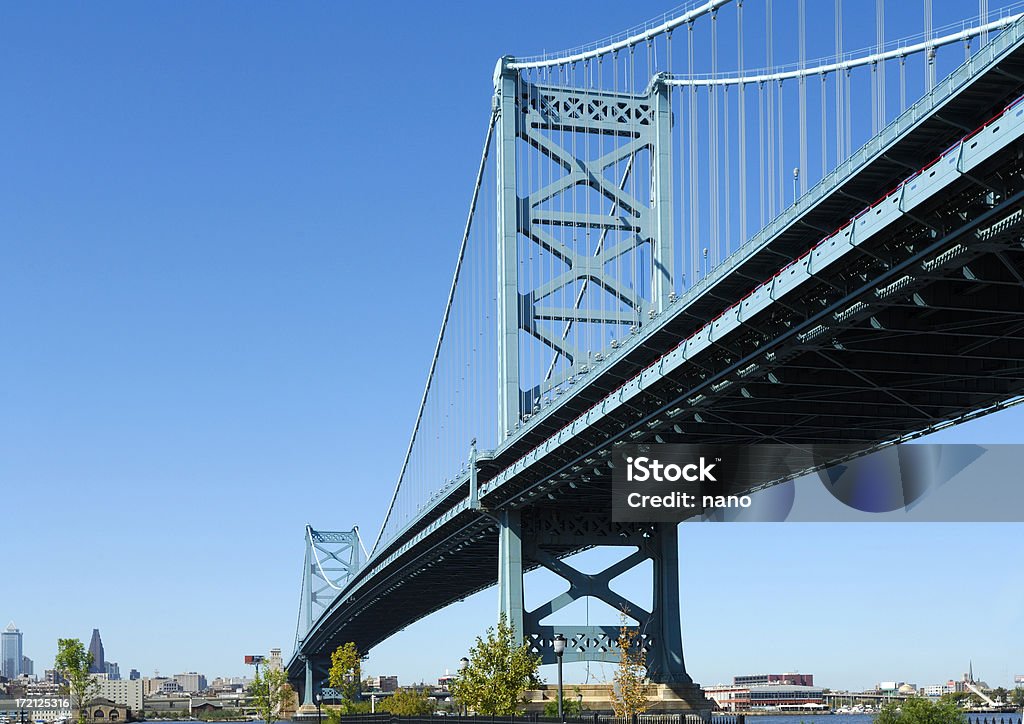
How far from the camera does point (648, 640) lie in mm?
52531

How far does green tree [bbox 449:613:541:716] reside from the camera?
157 feet

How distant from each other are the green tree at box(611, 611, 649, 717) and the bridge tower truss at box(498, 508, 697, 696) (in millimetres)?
437

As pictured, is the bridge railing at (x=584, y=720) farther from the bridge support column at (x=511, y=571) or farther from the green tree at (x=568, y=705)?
the bridge support column at (x=511, y=571)

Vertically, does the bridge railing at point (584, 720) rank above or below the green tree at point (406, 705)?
above

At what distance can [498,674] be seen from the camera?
47938 millimetres

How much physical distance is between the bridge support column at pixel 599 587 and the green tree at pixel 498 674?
2170mm

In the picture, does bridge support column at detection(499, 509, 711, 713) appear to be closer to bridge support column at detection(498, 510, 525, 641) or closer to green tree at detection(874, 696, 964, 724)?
bridge support column at detection(498, 510, 525, 641)

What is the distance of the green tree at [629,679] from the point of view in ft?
141

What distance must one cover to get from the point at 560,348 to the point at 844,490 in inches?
436

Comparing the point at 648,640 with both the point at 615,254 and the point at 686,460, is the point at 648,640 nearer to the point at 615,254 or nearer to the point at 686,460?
the point at 686,460

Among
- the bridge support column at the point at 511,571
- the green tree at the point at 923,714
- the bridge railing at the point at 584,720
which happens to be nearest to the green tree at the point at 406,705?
the green tree at the point at 923,714

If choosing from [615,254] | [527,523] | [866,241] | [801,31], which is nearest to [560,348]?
[615,254]

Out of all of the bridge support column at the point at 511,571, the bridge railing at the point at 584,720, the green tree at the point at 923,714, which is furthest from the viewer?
the green tree at the point at 923,714

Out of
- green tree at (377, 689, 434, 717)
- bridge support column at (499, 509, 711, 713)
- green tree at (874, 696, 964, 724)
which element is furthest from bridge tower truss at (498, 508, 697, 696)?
green tree at (377, 689, 434, 717)
